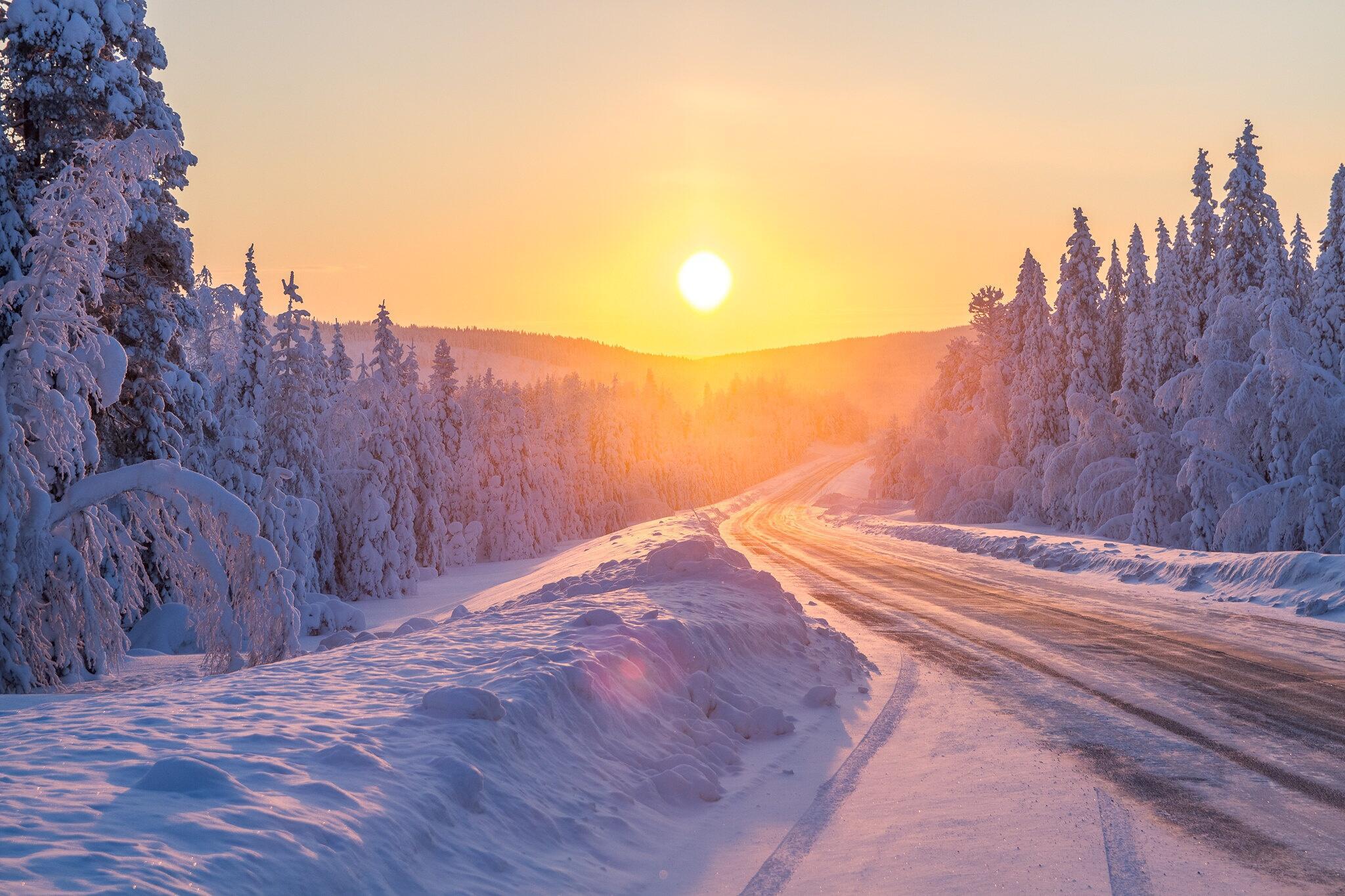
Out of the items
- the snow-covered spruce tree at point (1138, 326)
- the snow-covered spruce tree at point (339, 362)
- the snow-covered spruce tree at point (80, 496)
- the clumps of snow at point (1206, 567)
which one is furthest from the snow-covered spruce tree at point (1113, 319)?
the snow-covered spruce tree at point (80, 496)

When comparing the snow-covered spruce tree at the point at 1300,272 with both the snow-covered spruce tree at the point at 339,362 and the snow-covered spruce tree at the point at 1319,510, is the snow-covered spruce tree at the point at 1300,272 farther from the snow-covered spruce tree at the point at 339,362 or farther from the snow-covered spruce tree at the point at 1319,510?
the snow-covered spruce tree at the point at 339,362

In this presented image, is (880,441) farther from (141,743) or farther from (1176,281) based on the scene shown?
(141,743)

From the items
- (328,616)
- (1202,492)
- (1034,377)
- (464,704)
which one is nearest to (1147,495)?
(1202,492)

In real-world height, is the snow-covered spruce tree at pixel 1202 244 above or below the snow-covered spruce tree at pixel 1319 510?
above

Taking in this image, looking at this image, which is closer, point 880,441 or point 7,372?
point 7,372

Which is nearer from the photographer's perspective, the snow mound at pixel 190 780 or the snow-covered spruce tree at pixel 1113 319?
the snow mound at pixel 190 780

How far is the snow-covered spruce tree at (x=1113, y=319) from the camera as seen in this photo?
159 feet

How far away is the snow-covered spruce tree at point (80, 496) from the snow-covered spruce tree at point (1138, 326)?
39995 mm

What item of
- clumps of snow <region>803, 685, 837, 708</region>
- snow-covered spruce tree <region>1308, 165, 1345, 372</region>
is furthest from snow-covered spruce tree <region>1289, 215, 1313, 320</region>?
clumps of snow <region>803, 685, 837, 708</region>

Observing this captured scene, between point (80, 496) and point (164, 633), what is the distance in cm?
829

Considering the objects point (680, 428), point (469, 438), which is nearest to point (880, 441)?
point (469, 438)

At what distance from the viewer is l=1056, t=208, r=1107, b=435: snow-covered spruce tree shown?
46875mm

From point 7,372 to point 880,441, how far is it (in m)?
78.6

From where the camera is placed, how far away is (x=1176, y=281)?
43375 mm
